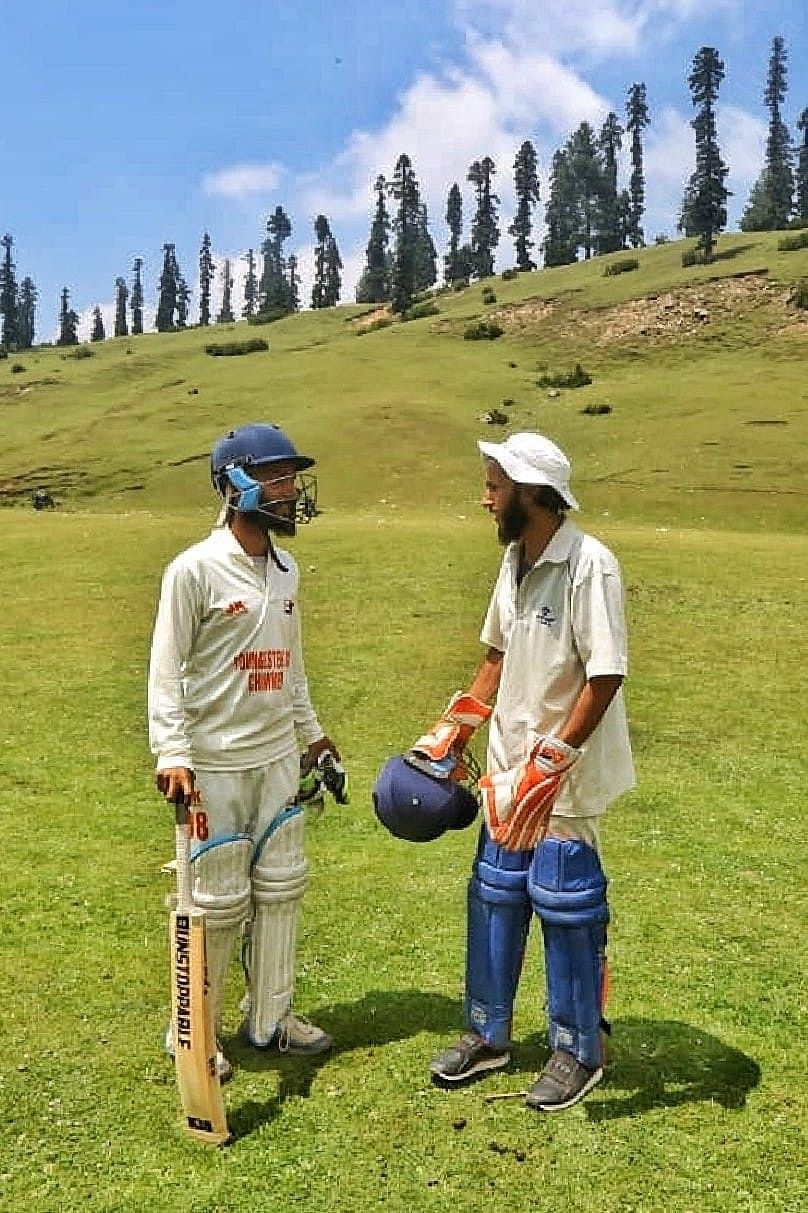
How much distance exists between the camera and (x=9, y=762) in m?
10.0

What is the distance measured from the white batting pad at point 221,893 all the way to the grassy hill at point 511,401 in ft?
78.7

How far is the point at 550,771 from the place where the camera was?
4277mm

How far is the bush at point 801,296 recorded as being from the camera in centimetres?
5194

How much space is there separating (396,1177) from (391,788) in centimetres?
152

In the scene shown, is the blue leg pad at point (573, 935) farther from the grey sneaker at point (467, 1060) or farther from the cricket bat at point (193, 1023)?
the cricket bat at point (193, 1023)

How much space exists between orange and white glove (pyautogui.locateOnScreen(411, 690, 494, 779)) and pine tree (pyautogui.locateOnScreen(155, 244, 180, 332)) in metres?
134

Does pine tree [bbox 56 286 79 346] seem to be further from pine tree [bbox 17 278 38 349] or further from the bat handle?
the bat handle

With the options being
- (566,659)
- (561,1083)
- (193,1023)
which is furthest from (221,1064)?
(566,659)

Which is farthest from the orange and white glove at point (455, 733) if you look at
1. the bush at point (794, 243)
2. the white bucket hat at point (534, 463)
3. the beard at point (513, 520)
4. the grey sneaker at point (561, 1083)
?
the bush at point (794, 243)

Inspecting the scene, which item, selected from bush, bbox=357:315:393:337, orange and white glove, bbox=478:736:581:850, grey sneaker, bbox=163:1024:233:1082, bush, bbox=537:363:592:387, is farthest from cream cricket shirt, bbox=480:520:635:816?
bush, bbox=357:315:393:337

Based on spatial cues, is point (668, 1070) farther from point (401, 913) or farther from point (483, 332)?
point (483, 332)

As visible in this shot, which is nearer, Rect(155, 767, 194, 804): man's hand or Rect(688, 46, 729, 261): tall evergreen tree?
Rect(155, 767, 194, 804): man's hand

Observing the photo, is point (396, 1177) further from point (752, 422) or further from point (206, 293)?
point (206, 293)

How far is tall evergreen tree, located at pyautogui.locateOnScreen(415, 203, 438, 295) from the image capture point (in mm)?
116444
